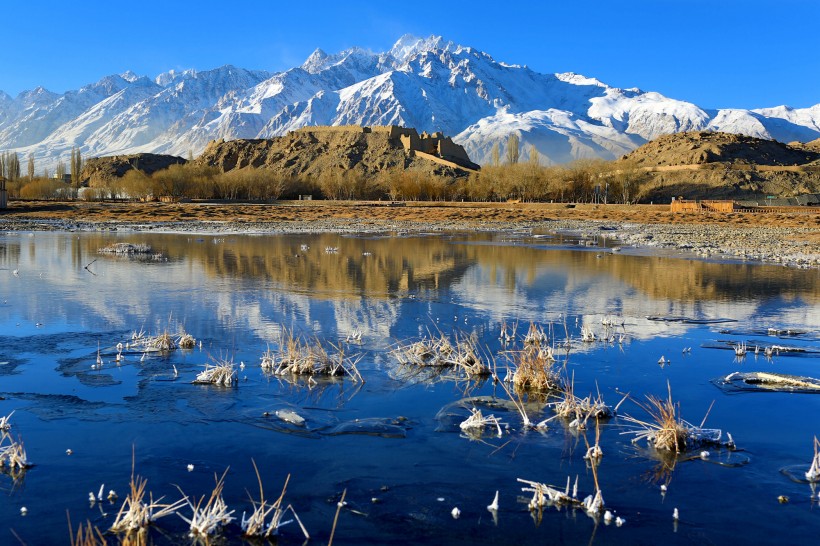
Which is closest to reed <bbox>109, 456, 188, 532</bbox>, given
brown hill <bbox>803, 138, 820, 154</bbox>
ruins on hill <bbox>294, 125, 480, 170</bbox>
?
ruins on hill <bbox>294, 125, 480, 170</bbox>

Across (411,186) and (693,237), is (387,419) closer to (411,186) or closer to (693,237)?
(693,237)

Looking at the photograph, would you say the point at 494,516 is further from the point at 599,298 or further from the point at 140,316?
the point at 599,298

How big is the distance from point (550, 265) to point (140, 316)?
1410 cm

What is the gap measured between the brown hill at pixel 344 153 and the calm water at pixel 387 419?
107830 mm

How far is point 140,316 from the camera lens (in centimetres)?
1275

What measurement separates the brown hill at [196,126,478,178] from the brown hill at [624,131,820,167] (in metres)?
32.0

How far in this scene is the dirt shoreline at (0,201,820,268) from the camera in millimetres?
36281

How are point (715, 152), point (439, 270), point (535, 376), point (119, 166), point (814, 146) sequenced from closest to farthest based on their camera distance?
point (535, 376), point (439, 270), point (715, 152), point (814, 146), point (119, 166)

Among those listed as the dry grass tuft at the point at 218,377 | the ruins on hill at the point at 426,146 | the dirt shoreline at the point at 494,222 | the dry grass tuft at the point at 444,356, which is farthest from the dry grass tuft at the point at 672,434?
the ruins on hill at the point at 426,146

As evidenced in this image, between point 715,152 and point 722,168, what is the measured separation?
13208mm

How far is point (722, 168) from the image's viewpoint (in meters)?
106

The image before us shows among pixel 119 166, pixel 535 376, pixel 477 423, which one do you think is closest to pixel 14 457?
pixel 477 423

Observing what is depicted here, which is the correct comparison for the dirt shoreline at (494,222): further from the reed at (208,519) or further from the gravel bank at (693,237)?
the reed at (208,519)

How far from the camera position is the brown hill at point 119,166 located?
14125cm
